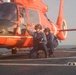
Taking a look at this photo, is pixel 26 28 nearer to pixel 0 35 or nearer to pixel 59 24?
pixel 0 35

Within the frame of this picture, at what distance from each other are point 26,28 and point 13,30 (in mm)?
941

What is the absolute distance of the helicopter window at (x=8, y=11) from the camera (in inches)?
475

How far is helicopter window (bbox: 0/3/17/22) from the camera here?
1205cm

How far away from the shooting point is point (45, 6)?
16.9 m

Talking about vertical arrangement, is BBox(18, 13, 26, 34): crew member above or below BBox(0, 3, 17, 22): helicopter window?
below

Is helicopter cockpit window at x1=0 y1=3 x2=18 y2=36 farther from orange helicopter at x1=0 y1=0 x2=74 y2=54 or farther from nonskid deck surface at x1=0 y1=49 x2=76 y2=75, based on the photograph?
nonskid deck surface at x1=0 y1=49 x2=76 y2=75

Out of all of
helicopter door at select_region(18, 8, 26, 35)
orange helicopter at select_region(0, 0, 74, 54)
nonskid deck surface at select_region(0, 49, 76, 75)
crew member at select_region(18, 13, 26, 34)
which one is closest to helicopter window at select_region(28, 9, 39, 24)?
orange helicopter at select_region(0, 0, 74, 54)

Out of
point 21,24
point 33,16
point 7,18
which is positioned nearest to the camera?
point 7,18

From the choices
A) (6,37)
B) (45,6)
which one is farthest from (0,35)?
(45,6)

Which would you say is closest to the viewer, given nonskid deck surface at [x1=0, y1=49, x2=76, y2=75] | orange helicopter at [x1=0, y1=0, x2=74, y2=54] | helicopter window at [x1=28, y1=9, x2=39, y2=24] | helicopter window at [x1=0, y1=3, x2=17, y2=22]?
nonskid deck surface at [x1=0, y1=49, x2=76, y2=75]

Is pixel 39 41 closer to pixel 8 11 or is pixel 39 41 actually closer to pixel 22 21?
pixel 22 21

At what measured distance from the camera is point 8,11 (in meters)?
12.4
